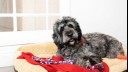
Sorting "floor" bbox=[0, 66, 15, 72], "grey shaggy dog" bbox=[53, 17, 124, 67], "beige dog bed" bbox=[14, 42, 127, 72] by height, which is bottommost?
"floor" bbox=[0, 66, 15, 72]

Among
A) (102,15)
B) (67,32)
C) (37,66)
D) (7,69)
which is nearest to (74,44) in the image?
(67,32)

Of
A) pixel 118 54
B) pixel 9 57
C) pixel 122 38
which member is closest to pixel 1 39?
pixel 9 57

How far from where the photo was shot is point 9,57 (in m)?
2.99

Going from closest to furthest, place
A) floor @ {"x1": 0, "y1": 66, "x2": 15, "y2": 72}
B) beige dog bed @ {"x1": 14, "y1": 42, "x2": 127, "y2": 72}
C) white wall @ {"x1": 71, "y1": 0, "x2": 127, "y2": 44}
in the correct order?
beige dog bed @ {"x1": 14, "y1": 42, "x2": 127, "y2": 72}, floor @ {"x1": 0, "y1": 66, "x2": 15, "y2": 72}, white wall @ {"x1": 71, "y1": 0, "x2": 127, "y2": 44}

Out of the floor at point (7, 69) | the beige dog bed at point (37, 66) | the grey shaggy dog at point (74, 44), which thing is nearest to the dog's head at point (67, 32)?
the grey shaggy dog at point (74, 44)

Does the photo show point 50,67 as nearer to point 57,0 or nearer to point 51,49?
point 51,49

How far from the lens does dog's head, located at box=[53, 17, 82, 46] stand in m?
2.26

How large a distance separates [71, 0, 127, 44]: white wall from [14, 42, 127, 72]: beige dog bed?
65 centimetres

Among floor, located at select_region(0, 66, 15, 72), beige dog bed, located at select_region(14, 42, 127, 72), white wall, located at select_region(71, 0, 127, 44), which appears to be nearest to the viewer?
beige dog bed, located at select_region(14, 42, 127, 72)

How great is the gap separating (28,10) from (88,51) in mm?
1204

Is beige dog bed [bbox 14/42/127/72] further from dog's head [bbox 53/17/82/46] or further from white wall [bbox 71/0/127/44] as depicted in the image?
white wall [bbox 71/0/127/44]

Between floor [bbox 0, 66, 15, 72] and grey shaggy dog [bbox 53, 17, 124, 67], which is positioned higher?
grey shaggy dog [bbox 53, 17, 124, 67]

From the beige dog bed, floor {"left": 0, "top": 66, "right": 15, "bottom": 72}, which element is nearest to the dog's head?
the beige dog bed

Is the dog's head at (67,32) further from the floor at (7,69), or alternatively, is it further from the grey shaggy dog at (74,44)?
the floor at (7,69)
